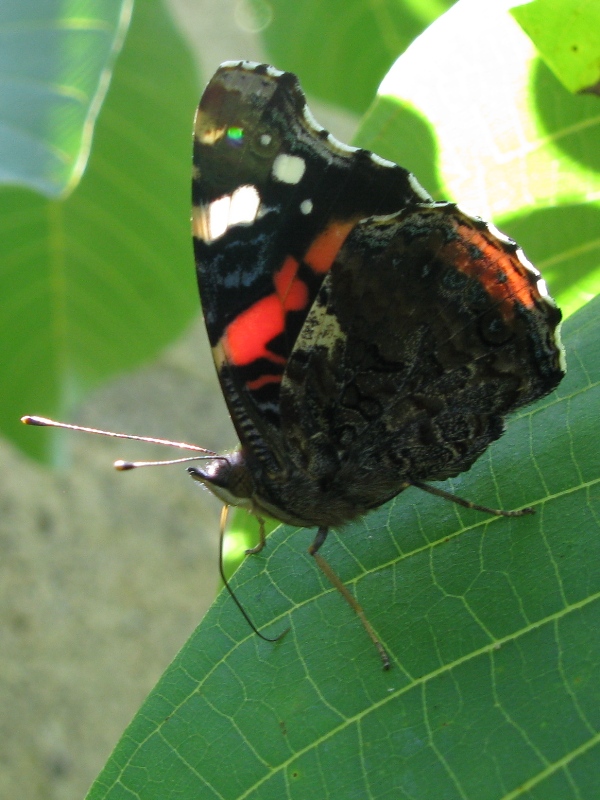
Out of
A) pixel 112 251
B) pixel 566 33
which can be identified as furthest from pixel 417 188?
pixel 112 251

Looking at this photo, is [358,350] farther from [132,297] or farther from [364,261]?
[132,297]

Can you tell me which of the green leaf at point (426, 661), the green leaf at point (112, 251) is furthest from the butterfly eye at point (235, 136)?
the green leaf at point (112, 251)

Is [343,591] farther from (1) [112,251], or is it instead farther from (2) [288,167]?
(1) [112,251]

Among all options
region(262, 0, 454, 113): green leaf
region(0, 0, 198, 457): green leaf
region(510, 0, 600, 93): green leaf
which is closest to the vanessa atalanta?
region(510, 0, 600, 93): green leaf

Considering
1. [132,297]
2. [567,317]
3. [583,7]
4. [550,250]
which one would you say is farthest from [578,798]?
[132,297]

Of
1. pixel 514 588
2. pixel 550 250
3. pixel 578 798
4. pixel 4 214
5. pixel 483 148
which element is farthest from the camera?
pixel 4 214

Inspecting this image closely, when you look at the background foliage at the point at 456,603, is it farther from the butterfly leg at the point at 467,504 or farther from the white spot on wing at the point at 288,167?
the white spot on wing at the point at 288,167

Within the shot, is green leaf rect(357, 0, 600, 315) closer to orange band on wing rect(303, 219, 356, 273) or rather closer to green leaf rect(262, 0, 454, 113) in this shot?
orange band on wing rect(303, 219, 356, 273)
